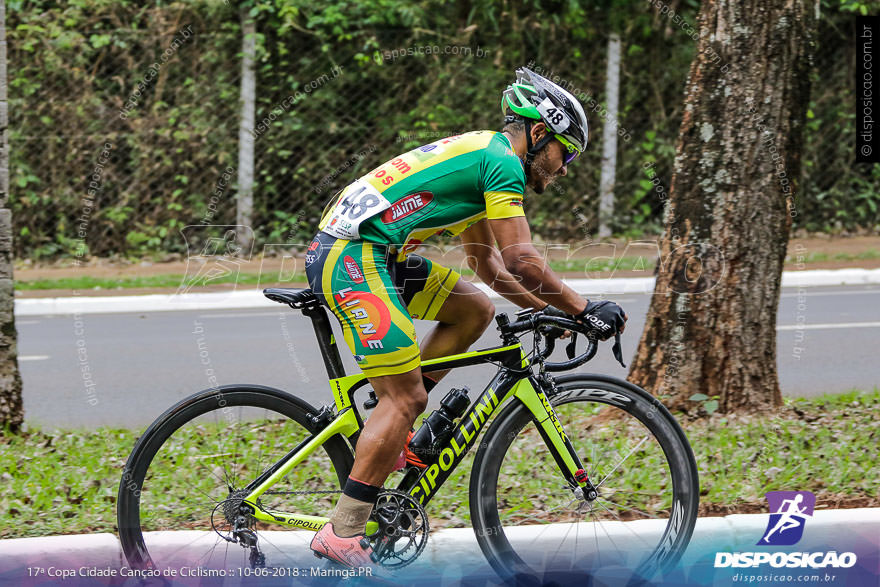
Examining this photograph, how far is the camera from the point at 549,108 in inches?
132

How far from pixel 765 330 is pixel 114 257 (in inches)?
378

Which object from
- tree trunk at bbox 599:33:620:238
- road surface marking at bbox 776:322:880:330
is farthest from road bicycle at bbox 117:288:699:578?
tree trunk at bbox 599:33:620:238

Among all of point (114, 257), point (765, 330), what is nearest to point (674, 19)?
point (114, 257)

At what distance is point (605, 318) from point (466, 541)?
1.06 metres

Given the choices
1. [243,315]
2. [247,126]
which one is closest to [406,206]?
[243,315]

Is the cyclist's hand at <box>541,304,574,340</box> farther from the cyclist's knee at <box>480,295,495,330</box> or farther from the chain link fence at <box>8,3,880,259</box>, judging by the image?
the chain link fence at <box>8,3,880,259</box>

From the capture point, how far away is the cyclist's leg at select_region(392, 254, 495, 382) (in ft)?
11.8

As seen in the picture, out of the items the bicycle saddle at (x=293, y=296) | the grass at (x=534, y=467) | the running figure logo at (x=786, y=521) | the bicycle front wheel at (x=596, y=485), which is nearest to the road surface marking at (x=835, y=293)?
the grass at (x=534, y=467)

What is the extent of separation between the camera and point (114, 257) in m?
12.7

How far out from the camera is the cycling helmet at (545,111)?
11.0 ft

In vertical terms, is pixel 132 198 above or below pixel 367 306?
below

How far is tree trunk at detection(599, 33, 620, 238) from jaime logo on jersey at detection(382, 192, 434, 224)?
32.6ft

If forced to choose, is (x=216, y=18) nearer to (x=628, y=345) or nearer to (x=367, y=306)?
(x=628, y=345)

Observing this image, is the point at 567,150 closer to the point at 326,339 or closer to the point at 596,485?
the point at 326,339
